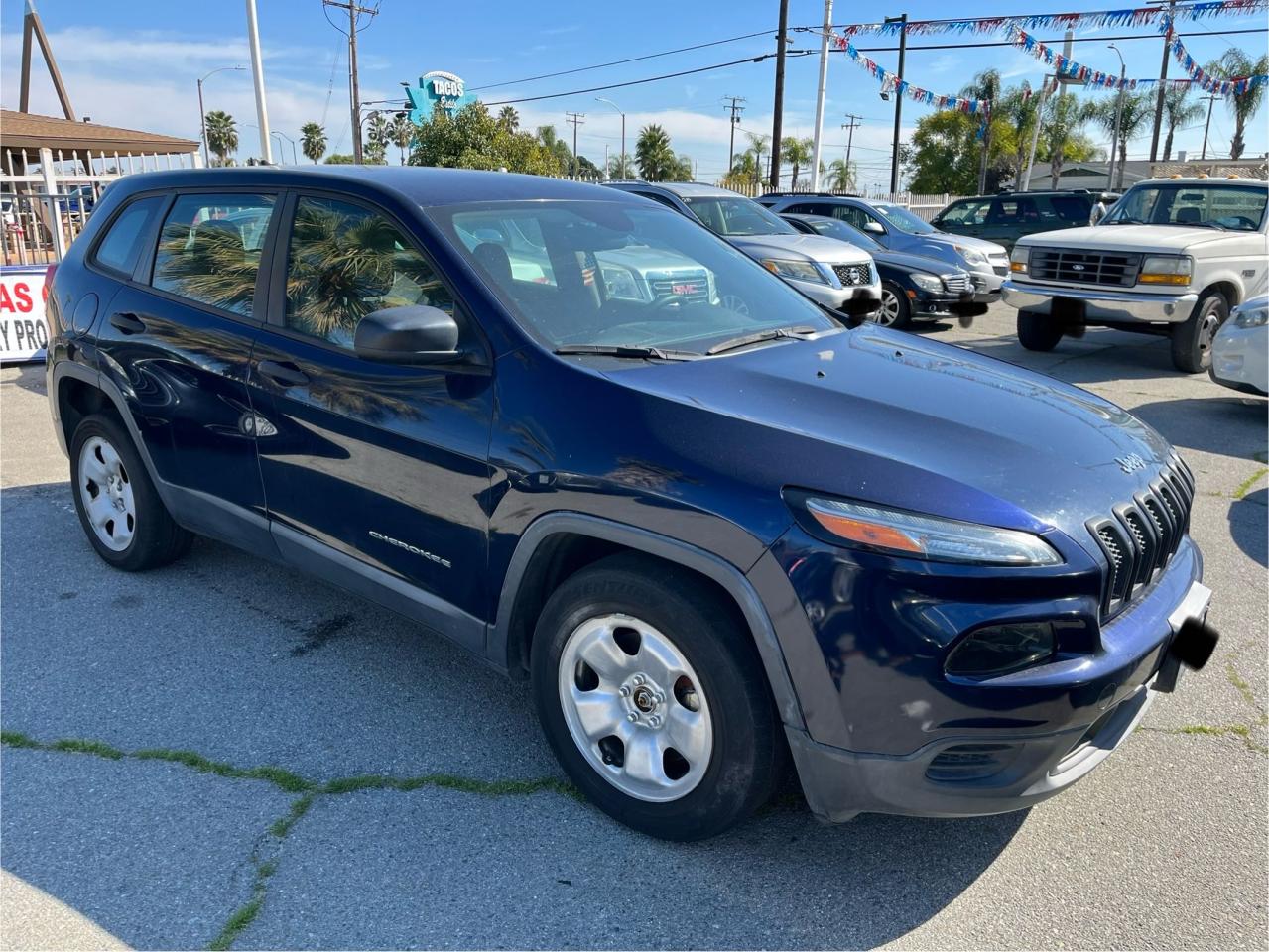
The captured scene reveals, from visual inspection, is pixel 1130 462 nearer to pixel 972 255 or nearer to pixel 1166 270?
pixel 1166 270

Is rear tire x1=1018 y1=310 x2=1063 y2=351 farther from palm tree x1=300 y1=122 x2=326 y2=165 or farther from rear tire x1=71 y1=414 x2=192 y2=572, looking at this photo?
palm tree x1=300 y1=122 x2=326 y2=165

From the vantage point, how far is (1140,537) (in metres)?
2.41

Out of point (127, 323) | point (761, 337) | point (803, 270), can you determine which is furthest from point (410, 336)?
point (803, 270)

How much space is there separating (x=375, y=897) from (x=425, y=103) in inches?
A: 1582

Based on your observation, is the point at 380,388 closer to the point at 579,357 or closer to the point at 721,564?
the point at 579,357

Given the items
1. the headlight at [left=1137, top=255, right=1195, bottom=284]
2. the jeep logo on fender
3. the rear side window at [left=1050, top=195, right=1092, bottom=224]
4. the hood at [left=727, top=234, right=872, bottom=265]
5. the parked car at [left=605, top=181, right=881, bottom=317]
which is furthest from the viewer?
the rear side window at [left=1050, top=195, right=1092, bottom=224]

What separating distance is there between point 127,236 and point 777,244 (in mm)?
7667

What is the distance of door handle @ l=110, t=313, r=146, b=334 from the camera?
392 cm

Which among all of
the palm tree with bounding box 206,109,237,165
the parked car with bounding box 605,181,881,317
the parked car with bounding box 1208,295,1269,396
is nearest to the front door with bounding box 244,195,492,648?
→ the parked car with bounding box 605,181,881,317

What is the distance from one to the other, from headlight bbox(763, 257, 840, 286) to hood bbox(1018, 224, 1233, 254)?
6.93 ft

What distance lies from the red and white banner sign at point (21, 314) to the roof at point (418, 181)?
21.5 feet

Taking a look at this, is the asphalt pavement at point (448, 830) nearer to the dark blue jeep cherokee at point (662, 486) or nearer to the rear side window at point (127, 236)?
the dark blue jeep cherokee at point (662, 486)

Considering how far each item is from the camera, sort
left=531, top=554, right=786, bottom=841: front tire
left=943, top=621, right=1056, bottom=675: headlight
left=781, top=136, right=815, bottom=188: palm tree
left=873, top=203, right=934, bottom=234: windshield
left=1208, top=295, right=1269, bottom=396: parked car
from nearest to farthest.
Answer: left=943, top=621, right=1056, bottom=675: headlight
left=531, top=554, right=786, bottom=841: front tire
left=1208, top=295, right=1269, bottom=396: parked car
left=873, top=203, right=934, bottom=234: windshield
left=781, top=136, right=815, bottom=188: palm tree

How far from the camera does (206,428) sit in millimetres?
3631
